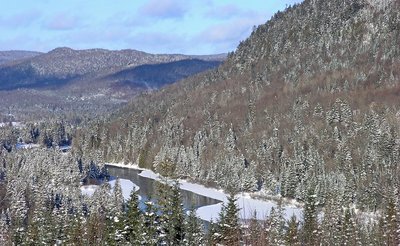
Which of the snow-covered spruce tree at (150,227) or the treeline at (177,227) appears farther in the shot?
the treeline at (177,227)

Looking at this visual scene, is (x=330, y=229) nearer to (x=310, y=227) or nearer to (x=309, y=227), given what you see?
(x=310, y=227)

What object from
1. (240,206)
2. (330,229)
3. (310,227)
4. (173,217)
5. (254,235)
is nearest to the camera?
(173,217)

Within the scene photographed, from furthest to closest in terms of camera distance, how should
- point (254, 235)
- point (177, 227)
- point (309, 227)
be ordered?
point (309, 227)
point (177, 227)
point (254, 235)

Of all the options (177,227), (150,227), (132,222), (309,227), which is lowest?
(309,227)

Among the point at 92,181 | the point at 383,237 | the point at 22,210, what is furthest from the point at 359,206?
the point at 92,181

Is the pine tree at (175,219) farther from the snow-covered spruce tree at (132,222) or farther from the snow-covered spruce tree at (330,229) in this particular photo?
the snow-covered spruce tree at (330,229)

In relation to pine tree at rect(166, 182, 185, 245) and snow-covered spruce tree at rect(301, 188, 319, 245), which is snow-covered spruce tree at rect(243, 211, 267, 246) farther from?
snow-covered spruce tree at rect(301, 188, 319, 245)

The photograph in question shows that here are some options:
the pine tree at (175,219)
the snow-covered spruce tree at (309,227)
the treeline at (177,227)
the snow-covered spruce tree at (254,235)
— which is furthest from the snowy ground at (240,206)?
the pine tree at (175,219)

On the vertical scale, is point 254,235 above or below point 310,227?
above

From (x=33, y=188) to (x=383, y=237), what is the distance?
99.9 metres

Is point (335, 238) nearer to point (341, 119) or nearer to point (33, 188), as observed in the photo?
point (33, 188)

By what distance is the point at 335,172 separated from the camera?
519 feet

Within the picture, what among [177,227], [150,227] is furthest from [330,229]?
[150,227]

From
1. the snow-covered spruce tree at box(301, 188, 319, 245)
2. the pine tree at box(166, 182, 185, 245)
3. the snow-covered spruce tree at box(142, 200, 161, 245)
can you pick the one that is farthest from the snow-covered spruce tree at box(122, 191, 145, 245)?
the snow-covered spruce tree at box(301, 188, 319, 245)
